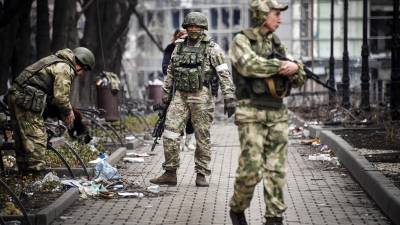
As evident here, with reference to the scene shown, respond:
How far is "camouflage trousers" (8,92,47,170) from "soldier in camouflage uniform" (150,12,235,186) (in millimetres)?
1740

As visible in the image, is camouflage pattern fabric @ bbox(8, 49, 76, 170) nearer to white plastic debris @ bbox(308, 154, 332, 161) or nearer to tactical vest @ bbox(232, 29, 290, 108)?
tactical vest @ bbox(232, 29, 290, 108)

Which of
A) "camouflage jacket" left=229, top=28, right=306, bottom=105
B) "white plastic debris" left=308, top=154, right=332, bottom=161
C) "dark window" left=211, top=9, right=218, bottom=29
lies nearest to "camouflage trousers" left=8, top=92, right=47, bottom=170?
"camouflage jacket" left=229, top=28, right=306, bottom=105

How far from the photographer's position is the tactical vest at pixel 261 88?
30.3 ft

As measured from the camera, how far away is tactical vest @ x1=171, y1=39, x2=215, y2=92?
13086 millimetres

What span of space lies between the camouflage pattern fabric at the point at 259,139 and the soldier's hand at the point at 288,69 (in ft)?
0.14

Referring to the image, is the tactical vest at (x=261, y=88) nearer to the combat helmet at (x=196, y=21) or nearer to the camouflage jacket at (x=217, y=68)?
the camouflage jacket at (x=217, y=68)

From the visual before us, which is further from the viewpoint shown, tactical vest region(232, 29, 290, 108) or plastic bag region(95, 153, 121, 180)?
plastic bag region(95, 153, 121, 180)

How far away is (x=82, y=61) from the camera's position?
12.5 metres

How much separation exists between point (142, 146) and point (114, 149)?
2432 millimetres

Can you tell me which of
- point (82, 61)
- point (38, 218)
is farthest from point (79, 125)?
point (38, 218)

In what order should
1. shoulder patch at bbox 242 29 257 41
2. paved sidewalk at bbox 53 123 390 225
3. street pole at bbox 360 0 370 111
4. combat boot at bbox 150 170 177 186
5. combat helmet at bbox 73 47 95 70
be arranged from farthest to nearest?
street pole at bbox 360 0 370 111, combat boot at bbox 150 170 177 186, combat helmet at bbox 73 47 95 70, paved sidewalk at bbox 53 123 390 225, shoulder patch at bbox 242 29 257 41

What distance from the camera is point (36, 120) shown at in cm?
1213

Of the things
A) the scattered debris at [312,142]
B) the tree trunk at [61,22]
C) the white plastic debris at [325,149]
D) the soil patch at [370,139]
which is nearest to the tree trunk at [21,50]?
the tree trunk at [61,22]

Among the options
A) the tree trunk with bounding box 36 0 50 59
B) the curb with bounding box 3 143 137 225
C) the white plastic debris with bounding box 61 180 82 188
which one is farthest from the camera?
the tree trunk with bounding box 36 0 50 59
